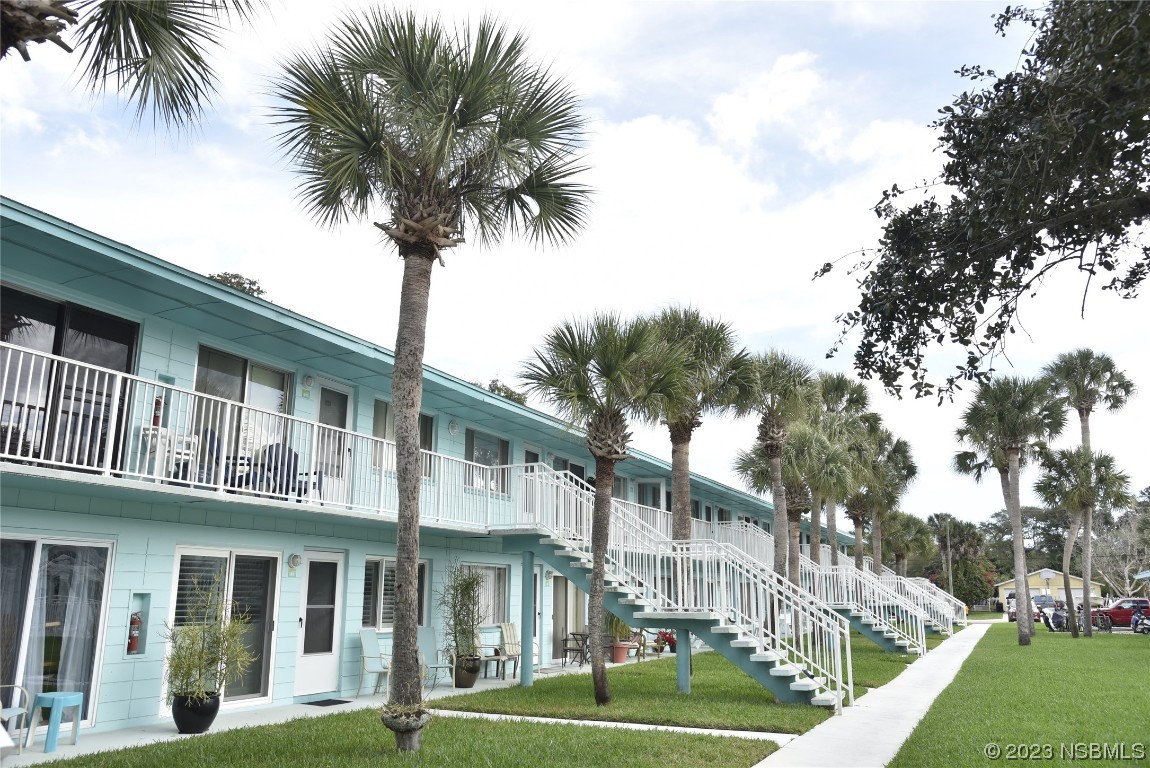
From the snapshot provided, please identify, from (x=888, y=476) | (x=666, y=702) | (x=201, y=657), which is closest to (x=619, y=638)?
(x=666, y=702)

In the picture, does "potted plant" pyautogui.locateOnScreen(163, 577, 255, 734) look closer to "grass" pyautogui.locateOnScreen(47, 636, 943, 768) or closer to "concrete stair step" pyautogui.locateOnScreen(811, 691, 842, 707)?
"grass" pyautogui.locateOnScreen(47, 636, 943, 768)

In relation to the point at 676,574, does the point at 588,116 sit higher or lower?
higher

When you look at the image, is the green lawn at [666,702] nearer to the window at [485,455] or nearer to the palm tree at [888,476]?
the window at [485,455]

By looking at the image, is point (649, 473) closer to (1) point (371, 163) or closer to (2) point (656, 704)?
(2) point (656, 704)

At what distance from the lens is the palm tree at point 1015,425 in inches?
1073

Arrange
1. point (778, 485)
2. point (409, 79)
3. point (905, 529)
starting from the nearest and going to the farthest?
point (409, 79), point (778, 485), point (905, 529)

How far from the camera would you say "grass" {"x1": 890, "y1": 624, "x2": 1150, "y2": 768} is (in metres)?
8.52

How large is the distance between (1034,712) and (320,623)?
1040cm

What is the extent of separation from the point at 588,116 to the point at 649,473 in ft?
55.5

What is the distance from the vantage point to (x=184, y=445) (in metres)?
10.1

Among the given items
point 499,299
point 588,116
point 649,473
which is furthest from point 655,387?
point 649,473

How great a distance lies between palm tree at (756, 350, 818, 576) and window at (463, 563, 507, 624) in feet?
24.9

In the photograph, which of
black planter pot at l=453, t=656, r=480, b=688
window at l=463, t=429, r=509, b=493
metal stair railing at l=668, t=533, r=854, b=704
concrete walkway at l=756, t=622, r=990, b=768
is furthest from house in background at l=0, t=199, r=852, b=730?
concrete walkway at l=756, t=622, r=990, b=768

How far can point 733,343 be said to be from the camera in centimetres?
1994
